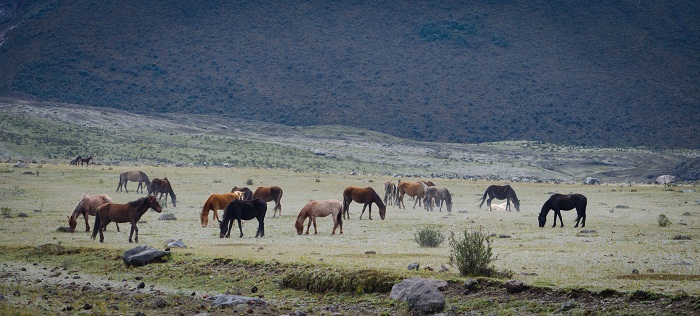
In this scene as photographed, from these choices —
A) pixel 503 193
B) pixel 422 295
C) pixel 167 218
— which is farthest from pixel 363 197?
pixel 422 295

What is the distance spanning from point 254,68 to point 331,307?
13900 centimetres

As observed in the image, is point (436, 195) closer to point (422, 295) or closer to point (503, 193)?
point (503, 193)

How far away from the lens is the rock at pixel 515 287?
13867 mm

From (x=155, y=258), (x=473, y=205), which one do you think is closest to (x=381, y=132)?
(x=473, y=205)

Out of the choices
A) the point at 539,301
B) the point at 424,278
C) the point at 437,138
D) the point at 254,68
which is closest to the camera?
the point at 539,301

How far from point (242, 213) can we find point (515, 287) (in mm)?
13514

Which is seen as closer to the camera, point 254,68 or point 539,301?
point 539,301

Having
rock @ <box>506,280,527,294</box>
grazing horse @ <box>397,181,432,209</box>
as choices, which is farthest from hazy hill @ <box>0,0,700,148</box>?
rock @ <box>506,280,527,294</box>

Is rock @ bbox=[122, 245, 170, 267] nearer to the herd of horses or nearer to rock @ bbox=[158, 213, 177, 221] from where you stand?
the herd of horses

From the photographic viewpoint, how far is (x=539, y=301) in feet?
43.8

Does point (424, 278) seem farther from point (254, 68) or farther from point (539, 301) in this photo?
point (254, 68)

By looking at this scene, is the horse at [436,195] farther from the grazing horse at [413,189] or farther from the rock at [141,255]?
the rock at [141,255]

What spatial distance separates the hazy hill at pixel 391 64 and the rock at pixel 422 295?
114 metres

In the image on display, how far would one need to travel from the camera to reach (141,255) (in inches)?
749
